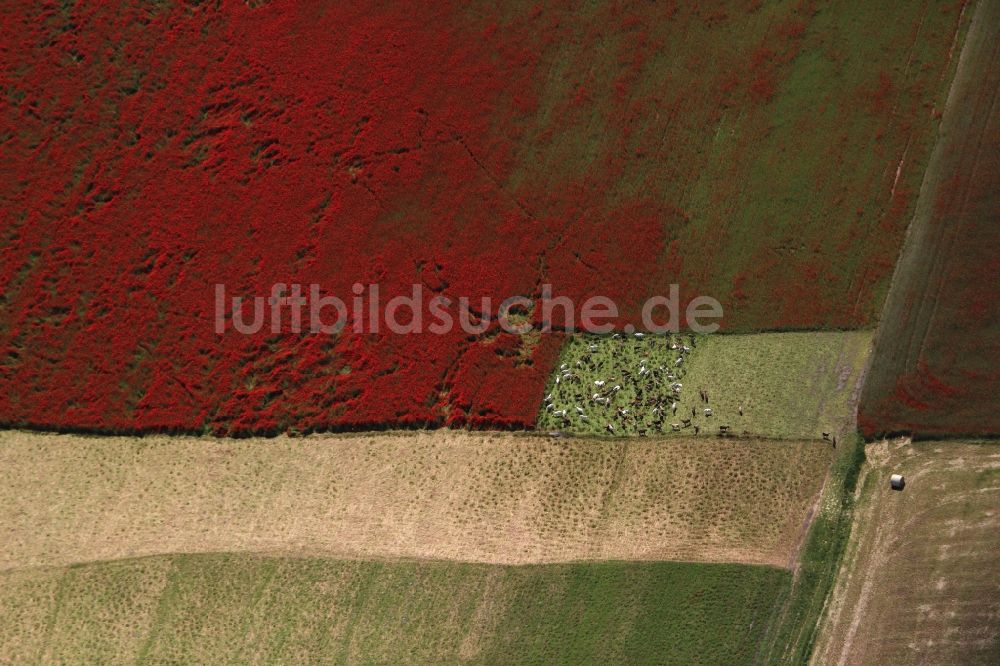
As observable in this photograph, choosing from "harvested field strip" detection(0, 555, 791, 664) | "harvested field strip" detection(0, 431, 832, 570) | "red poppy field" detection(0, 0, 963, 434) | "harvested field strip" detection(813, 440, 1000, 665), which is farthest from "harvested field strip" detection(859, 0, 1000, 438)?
A: "harvested field strip" detection(0, 555, 791, 664)

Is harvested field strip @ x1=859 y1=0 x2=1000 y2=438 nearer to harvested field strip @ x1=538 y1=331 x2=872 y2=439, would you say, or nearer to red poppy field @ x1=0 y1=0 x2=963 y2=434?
red poppy field @ x1=0 y1=0 x2=963 y2=434

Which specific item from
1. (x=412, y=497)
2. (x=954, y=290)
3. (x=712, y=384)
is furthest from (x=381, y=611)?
(x=954, y=290)

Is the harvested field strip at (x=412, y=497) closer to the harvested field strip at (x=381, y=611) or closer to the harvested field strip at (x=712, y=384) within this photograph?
the harvested field strip at (x=381, y=611)

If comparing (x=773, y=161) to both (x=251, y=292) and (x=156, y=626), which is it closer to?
(x=251, y=292)

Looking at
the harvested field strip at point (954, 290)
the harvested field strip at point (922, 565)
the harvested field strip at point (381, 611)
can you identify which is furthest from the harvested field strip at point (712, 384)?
the harvested field strip at point (381, 611)

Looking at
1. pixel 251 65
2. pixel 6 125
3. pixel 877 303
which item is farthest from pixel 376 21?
pixel 877 303
